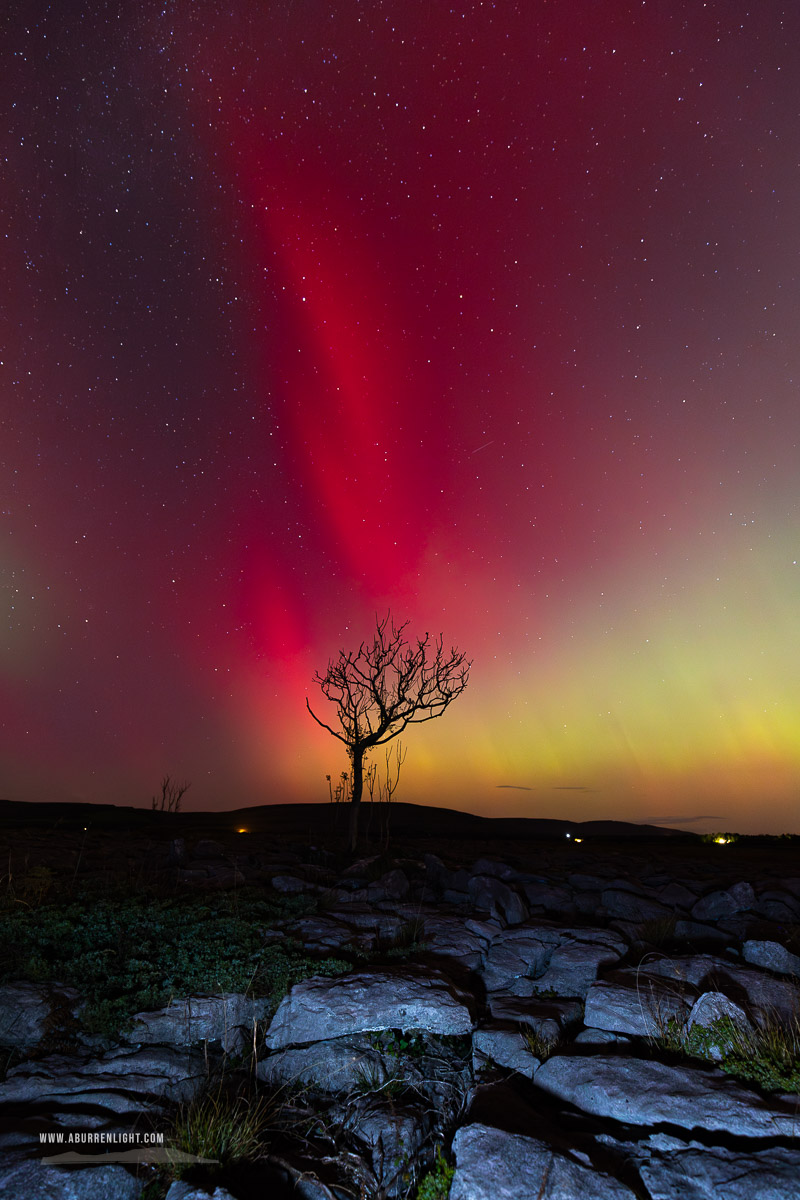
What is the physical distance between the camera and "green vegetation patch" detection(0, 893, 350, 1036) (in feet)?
18.7

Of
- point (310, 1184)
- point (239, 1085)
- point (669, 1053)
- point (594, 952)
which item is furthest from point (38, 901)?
point (669, 1053)

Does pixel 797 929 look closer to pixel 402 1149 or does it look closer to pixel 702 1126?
pixel 702 1126

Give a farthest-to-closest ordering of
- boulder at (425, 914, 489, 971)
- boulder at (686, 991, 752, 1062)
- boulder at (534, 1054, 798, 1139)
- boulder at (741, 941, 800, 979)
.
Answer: boulder at (425, 914, 489, 971) → boulder at (741, 941, 800, 979) → boulder at (686, 991, 752, 1062) → boulder at (534, 1054, 798, 1139)

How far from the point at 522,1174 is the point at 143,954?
4.64m

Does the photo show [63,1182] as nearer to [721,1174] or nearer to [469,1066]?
[469,1066]

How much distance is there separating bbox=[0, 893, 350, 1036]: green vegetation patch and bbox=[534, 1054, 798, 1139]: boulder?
2633 millimetres

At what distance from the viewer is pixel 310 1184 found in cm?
352

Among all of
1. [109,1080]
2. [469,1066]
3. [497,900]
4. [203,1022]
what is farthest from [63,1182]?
[497,900]

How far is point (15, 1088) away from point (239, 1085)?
148 centimetres

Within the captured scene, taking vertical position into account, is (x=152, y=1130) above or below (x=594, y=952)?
below

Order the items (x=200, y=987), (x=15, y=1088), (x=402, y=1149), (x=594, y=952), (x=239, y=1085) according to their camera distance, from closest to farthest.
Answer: (x=402, y=1149)
(x=15, y=1088)
(x=239, y=1085)
(x=200, y=987)
(x=594, y=952)

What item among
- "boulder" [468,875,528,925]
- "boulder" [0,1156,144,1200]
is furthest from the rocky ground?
"boulder" [468,875,528,925]

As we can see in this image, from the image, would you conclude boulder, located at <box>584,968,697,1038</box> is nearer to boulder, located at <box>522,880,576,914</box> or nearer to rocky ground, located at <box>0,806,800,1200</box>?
rocky ground, located at <box>0,806,800,1200</box>

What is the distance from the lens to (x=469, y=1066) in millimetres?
4770
